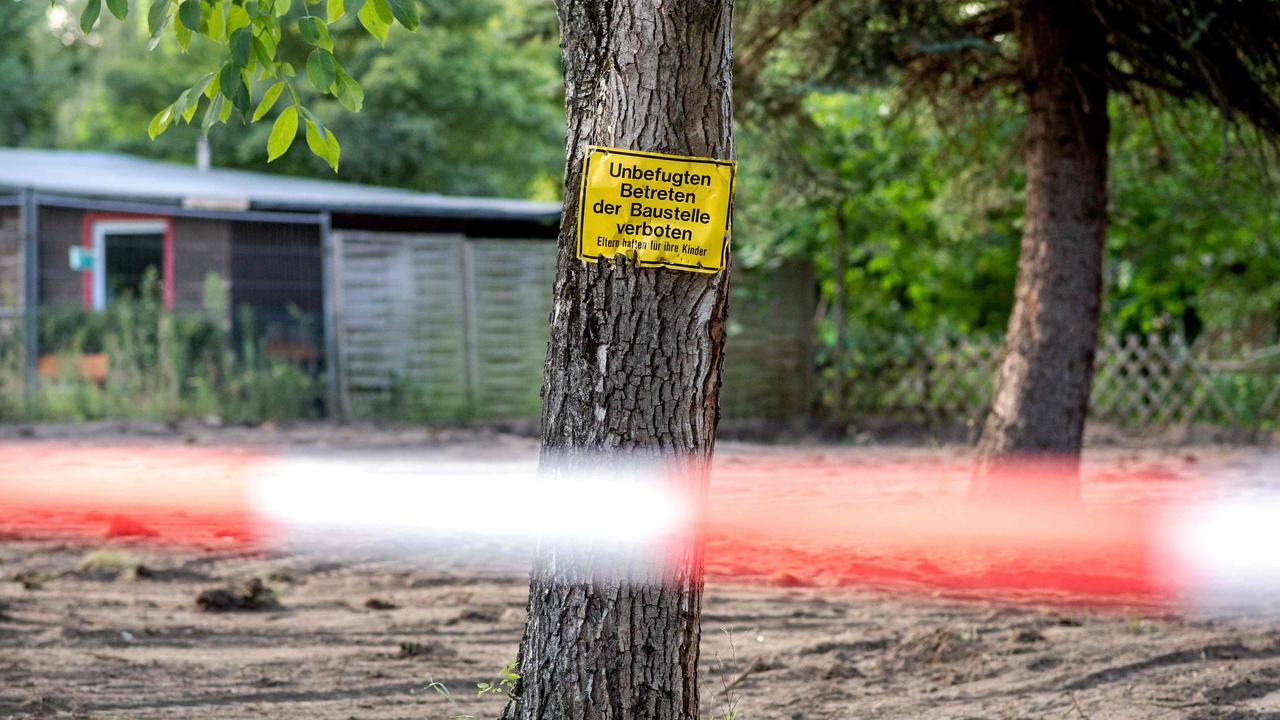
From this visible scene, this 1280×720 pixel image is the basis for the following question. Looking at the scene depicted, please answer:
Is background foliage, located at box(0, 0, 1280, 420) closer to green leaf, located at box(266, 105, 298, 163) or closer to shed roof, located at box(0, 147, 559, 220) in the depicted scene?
green leaf, located at box(266, 105, 298, 163)

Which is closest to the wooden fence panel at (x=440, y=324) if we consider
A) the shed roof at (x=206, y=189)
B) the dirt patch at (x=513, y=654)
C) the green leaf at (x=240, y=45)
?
the shed roof at (x=206, y=189)

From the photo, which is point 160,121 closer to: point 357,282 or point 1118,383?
point 357,282

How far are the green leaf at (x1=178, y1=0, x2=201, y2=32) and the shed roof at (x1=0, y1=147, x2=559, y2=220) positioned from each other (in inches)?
526

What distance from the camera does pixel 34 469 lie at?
11.4 m

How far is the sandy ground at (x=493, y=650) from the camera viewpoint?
4461mm

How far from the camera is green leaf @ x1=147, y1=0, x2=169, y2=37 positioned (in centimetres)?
350

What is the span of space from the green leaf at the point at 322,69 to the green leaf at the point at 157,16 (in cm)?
37

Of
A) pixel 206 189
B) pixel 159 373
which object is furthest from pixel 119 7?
pixel 206 189

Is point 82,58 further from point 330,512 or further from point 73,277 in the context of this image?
point 330,512

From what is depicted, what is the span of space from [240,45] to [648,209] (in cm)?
109

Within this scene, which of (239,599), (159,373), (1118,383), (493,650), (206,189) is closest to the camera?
(493,650)

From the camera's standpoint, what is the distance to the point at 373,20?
370cm

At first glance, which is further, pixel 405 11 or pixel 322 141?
pixel 322 141

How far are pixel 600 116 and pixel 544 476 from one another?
849 millimetres
